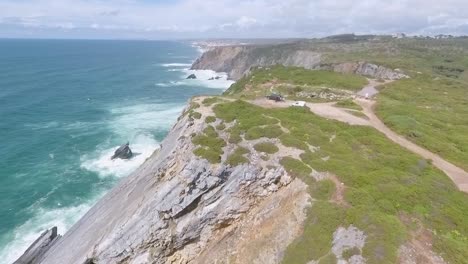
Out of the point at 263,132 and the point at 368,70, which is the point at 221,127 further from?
the point at 368,70

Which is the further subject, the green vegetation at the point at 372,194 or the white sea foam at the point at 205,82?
the white sea foam at the point at 205,82

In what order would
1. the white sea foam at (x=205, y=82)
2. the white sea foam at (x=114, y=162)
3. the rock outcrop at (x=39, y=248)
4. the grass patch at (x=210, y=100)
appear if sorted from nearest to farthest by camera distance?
the rock outcrop at (x=39, y=248) → the grass patch at (x=210, y=100) → the white sea foam at (x=114, y=162) → the white sea foam at (x=205, y=82)

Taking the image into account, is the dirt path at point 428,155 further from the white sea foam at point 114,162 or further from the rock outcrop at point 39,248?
the white sea foam at point 114,162

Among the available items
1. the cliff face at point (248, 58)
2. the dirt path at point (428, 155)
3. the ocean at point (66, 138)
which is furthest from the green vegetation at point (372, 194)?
→ the cliff face at point (248, 58)

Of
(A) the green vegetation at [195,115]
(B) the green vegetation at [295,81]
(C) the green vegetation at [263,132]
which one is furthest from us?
(B) the green vegetation at [295,81]

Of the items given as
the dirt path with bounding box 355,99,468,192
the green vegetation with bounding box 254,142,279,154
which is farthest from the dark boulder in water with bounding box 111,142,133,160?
the dirt path with bounding box 355,99,468,192

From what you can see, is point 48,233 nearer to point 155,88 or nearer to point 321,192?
point 321,192

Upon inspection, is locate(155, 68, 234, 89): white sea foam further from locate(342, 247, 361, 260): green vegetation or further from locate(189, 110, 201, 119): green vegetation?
locate(342, 247, 361, 260): green vegetation
